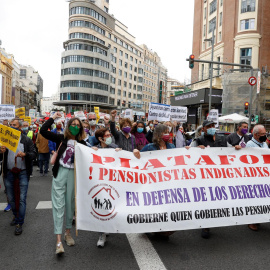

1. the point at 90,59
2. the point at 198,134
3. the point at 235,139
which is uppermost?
the point at 90,59

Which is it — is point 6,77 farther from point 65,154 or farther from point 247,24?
point 65,154

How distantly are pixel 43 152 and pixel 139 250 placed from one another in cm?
629

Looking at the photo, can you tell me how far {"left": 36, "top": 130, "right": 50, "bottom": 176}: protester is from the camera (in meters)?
9.38

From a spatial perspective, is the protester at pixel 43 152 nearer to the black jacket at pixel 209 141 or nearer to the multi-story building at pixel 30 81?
the black jacket at pixel 209 141

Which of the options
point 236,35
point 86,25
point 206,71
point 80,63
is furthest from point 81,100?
point 236,35

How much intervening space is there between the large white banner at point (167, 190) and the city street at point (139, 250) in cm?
35

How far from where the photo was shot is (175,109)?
10547 millimetres

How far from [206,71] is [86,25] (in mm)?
38181

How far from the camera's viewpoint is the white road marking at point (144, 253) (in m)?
3.53

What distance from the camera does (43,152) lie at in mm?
9383

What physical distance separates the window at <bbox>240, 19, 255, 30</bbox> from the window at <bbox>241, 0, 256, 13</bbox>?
3.43 feet

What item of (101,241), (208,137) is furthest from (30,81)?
(101,241)

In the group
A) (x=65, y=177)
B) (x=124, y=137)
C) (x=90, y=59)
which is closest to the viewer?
(x=65, y=177)

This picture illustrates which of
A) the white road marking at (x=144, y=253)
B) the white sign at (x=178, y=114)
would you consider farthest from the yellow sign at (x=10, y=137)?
the white sign at (x=178, y=114)
